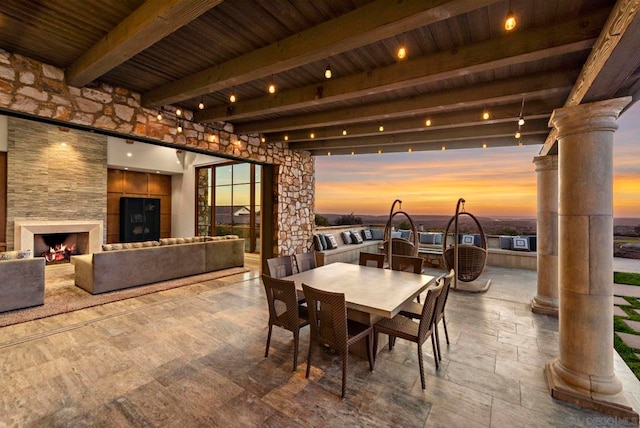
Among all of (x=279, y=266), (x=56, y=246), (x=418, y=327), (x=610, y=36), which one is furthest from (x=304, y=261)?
(x=56, y=246)

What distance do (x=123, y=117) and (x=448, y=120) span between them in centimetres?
449

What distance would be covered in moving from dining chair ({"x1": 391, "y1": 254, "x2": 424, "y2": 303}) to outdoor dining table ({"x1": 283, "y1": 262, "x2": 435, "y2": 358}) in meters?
0.36

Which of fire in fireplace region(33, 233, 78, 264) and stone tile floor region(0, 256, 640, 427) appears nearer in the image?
stone tile floor region(0, 256, 640, 427)

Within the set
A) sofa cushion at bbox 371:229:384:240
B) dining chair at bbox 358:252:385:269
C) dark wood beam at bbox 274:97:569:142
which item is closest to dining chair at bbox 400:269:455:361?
dining chair at bbox 358:252:385:269

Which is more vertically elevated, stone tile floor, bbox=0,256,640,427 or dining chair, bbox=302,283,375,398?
dining chair, bbox=302,283,375,398

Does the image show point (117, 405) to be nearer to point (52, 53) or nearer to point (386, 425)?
point (386, 425)

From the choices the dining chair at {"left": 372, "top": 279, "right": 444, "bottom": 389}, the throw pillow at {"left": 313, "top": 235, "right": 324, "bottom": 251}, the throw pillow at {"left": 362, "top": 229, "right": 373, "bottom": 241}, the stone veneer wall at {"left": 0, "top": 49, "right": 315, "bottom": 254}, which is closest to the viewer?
the dining chair at {"left": 372, "top": 279, "right": 444, "bottom": 389}

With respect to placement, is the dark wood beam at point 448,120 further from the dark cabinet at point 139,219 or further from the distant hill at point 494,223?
the dark cabinet at point 139,219

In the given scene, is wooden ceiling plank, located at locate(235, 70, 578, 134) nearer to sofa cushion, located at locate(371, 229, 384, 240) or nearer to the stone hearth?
the stone hearth

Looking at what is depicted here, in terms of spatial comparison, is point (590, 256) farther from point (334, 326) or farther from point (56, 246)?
point (56, 246)

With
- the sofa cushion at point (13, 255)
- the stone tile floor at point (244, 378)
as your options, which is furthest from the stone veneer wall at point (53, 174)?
the stone tile floor at point (244, 378)

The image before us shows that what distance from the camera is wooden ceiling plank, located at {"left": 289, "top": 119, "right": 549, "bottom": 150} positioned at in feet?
14.1

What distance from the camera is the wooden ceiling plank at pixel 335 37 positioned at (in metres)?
1.80

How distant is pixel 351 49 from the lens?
2.34 metres
